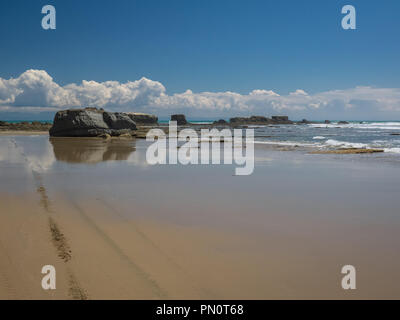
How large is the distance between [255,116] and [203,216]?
6173 inches

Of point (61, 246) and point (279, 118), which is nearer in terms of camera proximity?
point (61, 246)

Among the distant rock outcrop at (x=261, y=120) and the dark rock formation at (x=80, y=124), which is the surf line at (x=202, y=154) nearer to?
the dark rock formation at (x=80, y=124)

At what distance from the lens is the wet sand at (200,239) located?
377cm

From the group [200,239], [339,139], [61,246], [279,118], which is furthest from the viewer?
[279,118]

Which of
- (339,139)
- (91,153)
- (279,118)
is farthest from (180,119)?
(91,153)

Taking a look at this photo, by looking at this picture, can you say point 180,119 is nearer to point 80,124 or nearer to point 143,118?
point 143,118

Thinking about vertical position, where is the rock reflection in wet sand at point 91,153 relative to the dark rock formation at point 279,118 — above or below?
below

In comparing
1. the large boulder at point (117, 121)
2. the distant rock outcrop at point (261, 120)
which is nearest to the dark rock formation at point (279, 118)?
the distant rock outcrop at point (261, 120)

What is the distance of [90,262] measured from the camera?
14.3 feet

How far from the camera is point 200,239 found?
5262 mm

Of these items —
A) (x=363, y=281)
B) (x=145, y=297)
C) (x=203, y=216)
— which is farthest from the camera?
(x=203, y=216)

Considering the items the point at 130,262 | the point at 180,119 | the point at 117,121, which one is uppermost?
the point at 180,119
